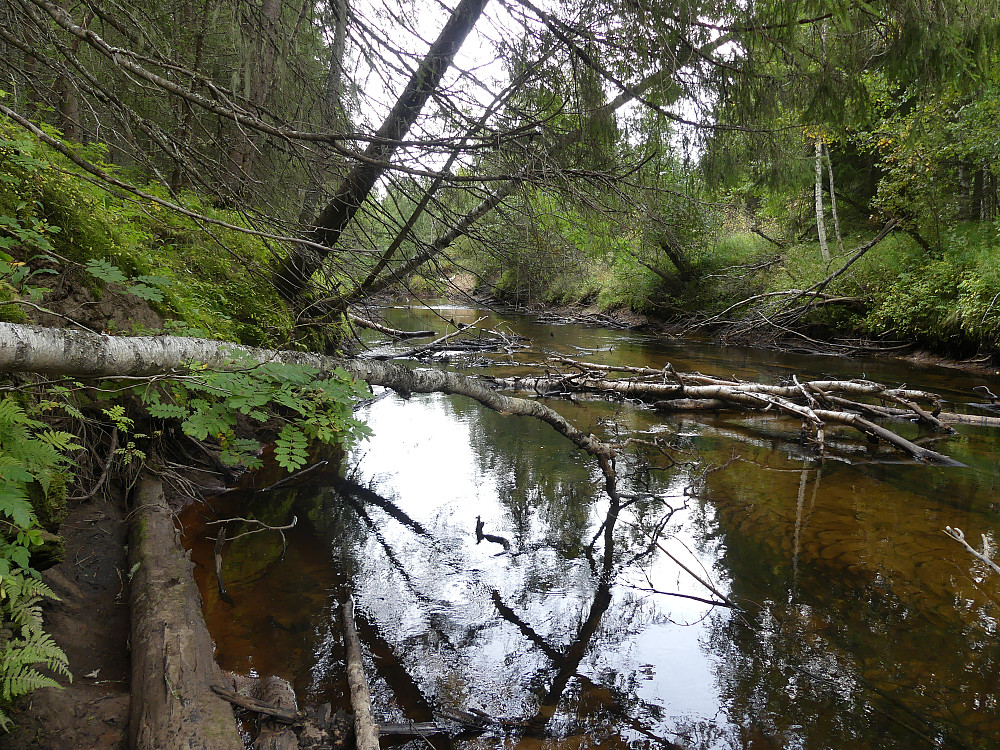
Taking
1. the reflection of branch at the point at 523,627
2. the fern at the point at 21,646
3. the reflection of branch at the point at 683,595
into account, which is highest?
the fern at the point at 21,646

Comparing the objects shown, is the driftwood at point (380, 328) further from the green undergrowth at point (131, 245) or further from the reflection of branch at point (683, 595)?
the reflection of branch at point (683, 595)

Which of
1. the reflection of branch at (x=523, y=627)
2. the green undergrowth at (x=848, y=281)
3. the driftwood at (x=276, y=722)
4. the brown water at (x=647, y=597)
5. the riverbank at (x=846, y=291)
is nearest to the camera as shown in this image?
the driftwood at (x=276, y=722)

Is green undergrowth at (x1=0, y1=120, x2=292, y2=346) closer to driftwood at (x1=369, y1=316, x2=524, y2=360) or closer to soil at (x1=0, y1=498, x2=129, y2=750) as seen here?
soil at (x1=0, y1=498, x2=129, y2=750)

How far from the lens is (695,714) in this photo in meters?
2.57

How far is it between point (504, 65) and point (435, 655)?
11.3 feet

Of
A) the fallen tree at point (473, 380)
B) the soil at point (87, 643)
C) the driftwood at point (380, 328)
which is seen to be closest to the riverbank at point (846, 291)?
the fallen tree at point (473, 380)

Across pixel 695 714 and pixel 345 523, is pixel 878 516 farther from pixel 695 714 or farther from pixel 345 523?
pixel 345 523

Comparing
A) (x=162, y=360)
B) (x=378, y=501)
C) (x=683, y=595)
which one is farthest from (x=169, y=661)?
(x=378, y=501)

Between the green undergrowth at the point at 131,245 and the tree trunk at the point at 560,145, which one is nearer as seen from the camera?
the tree trunk at the point at 560,145

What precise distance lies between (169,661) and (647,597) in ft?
9.41

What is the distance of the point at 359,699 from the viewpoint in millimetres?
2211

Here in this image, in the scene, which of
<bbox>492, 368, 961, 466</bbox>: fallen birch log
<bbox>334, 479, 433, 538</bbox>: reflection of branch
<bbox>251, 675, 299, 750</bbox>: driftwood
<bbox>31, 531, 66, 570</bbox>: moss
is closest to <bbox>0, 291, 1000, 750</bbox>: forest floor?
<bbox>31, 531, 66, 570</bbox>: moss

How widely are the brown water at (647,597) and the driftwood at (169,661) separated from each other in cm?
48

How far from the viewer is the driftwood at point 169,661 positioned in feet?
5.95
